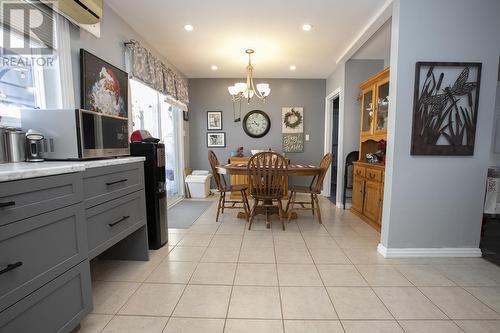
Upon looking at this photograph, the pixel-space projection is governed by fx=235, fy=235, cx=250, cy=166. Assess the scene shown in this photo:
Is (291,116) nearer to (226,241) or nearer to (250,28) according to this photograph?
(250,28)

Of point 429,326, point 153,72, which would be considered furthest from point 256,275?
point 153,72

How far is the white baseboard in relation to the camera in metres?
2.21

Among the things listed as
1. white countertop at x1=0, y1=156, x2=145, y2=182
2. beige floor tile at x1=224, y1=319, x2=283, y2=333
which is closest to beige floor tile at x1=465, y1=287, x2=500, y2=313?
beige floor tile at x1=224, y1=319, x2=283, y2=333

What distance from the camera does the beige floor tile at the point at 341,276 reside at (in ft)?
5.86

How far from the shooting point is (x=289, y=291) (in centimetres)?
168

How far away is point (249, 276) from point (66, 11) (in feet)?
7.92

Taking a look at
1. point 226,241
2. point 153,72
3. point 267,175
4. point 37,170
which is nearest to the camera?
point 37,170

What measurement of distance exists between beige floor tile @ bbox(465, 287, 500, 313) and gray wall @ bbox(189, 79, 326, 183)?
3555 mm

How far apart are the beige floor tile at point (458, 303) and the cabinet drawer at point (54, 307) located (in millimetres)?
2161

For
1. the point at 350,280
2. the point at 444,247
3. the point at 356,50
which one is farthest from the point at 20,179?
the point at 356,50

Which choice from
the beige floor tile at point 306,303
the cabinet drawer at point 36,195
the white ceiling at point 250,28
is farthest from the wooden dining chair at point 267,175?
the cabinet drawer at point 36,195

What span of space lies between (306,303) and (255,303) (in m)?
0.34

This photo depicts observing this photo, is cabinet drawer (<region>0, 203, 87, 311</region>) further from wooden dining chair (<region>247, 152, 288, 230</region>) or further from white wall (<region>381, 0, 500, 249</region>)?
white wall (<region>381, 0, 500, 249</region>)

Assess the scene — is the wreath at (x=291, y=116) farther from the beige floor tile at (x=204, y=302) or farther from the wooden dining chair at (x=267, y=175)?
the beige floor tile at (x=204, y=302)
